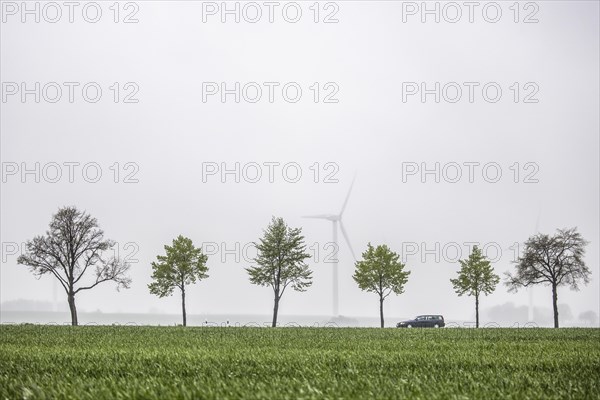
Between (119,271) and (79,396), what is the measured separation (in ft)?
193

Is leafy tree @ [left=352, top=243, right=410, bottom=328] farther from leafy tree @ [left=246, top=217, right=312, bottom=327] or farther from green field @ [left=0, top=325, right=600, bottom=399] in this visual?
green field @ [left=0, top=325, right=600, bottom=399]

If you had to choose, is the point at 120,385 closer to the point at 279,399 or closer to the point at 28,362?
the point at 279,399

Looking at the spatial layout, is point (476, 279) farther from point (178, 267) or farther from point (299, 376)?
point (299, 376)

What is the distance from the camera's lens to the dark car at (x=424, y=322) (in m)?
A: 69.8

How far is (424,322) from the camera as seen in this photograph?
70.3m

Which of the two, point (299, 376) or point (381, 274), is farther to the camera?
point (381, 274)

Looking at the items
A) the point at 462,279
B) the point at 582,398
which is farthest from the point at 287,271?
the point at 582,398

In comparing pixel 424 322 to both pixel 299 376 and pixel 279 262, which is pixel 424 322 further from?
pixel 299 376

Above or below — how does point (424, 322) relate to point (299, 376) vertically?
below

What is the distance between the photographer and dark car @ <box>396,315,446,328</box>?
229 feet

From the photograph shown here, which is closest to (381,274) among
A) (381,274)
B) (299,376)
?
(381,274)

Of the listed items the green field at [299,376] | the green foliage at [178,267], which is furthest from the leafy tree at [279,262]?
the green field at [299,376]

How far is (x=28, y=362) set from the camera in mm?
17562

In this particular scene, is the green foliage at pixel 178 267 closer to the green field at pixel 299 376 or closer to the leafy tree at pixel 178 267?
the leafy tree at pixel 178 267
